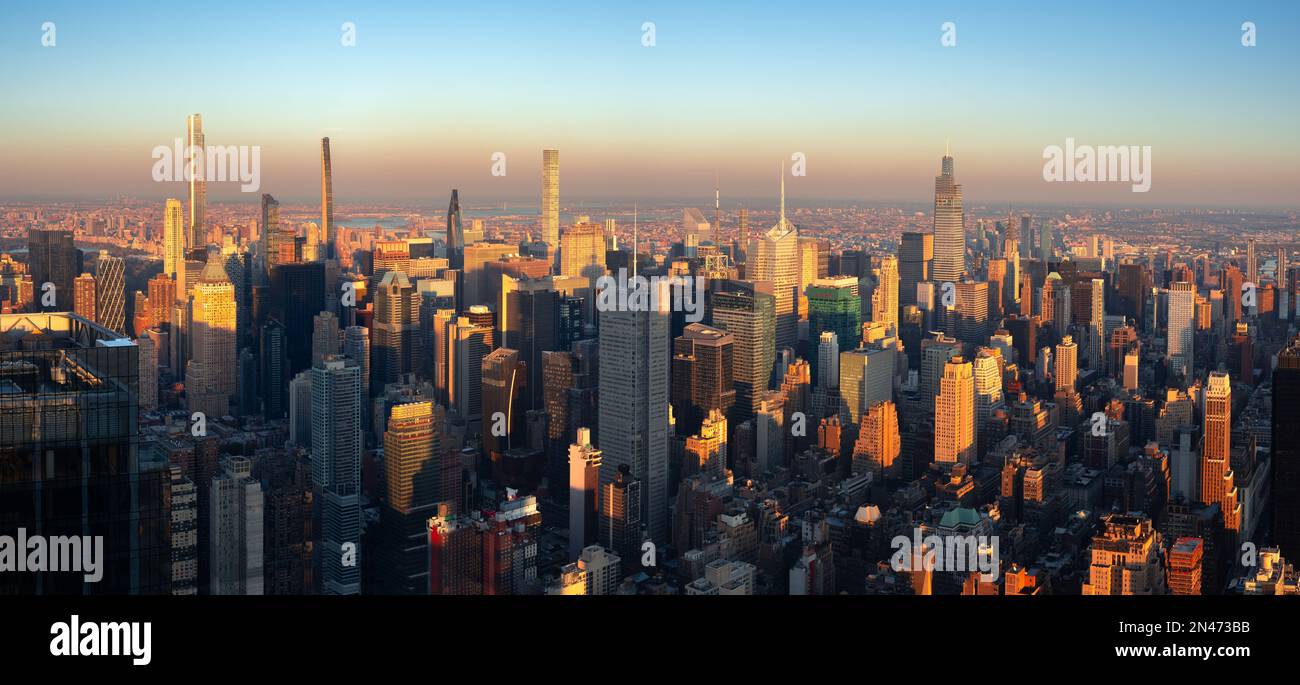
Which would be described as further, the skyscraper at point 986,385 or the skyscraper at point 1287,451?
the skyscraper at point 986,385

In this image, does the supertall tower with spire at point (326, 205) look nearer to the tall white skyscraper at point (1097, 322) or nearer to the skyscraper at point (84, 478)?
the skyscraper at point (84, 478)

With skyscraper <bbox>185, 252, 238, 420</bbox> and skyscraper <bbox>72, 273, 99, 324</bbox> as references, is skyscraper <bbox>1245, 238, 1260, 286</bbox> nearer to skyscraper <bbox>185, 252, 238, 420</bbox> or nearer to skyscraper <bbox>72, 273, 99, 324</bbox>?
skyscraper <bbox>185, 252, 238, 420</bbox>

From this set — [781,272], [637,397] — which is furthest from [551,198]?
[781,272]

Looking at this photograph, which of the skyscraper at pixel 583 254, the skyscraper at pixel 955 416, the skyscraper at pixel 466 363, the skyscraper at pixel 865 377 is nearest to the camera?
the skyscraper at pixel 955 416

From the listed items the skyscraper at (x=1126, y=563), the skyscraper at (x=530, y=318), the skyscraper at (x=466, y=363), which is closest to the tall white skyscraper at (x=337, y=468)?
the skyscraper at (x=466, y=363)

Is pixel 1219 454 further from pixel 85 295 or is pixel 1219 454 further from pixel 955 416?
pixel 85 295
